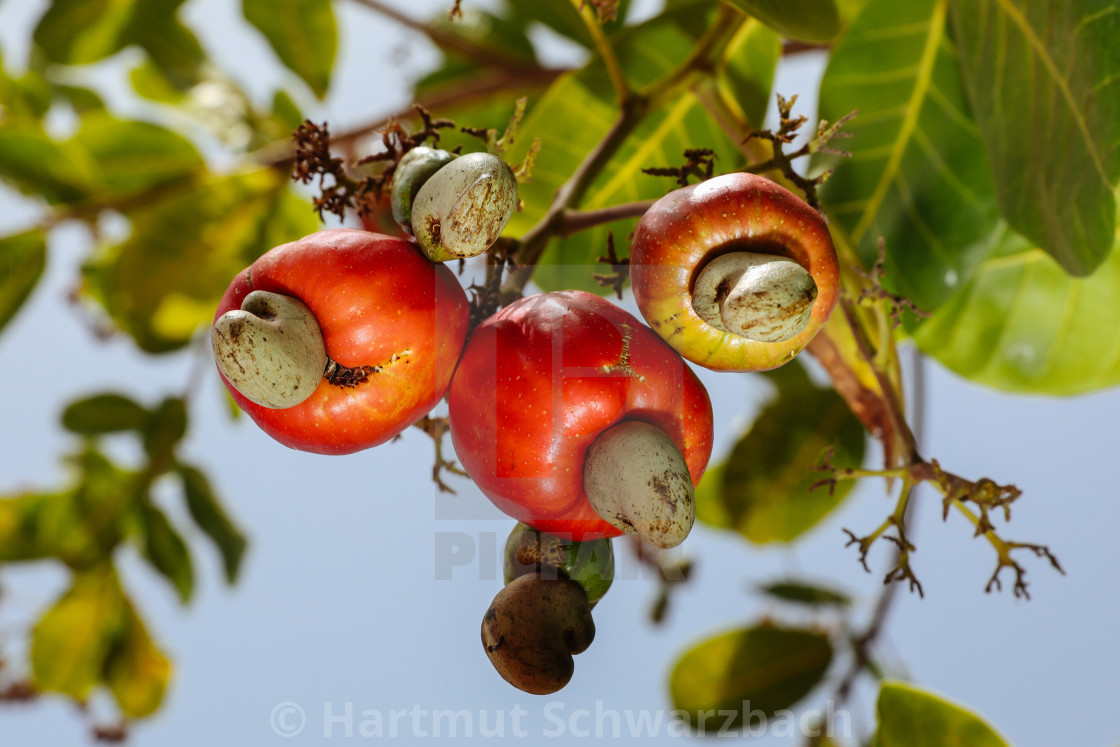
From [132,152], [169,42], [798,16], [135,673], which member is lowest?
[135,673]

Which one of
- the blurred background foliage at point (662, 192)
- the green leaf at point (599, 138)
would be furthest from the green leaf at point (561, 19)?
the green leaf at point (599, 138)

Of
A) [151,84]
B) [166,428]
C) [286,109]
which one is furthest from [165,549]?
[151,84]

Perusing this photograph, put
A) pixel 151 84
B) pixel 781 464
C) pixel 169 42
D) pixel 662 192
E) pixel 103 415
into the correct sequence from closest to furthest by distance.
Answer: pixel 662 192, pixel 781 464, pixel 103 415, pixel 169 42, pixel 151 84

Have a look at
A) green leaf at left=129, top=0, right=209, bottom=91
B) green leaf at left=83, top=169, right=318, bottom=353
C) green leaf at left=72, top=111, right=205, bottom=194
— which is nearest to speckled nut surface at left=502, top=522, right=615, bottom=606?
green leaf at left=83, top=169, right=318, bottom=353

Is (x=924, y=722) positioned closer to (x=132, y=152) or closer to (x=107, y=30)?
(x=132, y=152)

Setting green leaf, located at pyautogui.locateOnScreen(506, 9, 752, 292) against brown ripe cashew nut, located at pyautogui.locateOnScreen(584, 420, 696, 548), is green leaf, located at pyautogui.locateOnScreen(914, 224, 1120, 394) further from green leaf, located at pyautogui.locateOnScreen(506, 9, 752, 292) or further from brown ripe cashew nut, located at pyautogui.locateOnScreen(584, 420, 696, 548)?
brown ripe cashew nut, located at pyautogui.locateOnScreen(584, 420, 696, 548)

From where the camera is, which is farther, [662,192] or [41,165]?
[41,165]
